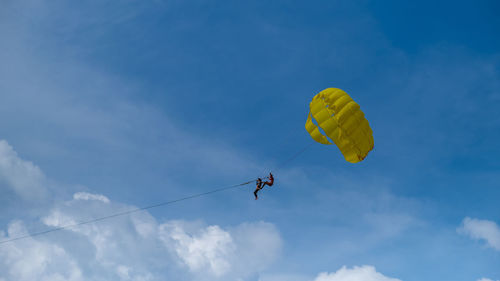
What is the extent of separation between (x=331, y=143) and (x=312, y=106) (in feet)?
11.6

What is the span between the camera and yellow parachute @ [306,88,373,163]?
25328 millimetres

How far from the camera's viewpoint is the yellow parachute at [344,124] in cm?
2533

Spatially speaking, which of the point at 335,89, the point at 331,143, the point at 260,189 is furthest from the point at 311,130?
the point at 260,189

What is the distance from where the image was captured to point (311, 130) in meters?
28.0

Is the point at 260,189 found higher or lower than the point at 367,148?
lower

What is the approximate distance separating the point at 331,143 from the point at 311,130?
2.16 metres

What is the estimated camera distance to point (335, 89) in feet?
86.8

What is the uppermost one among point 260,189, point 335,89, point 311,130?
point 335,89

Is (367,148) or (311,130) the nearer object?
(367,148)

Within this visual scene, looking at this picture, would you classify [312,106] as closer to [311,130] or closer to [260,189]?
[311,130]

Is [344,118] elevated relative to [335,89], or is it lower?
lower

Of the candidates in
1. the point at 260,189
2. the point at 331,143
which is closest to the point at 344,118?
the point at 331,143

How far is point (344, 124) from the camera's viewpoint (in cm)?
2533

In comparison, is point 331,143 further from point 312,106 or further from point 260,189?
point 260,189
